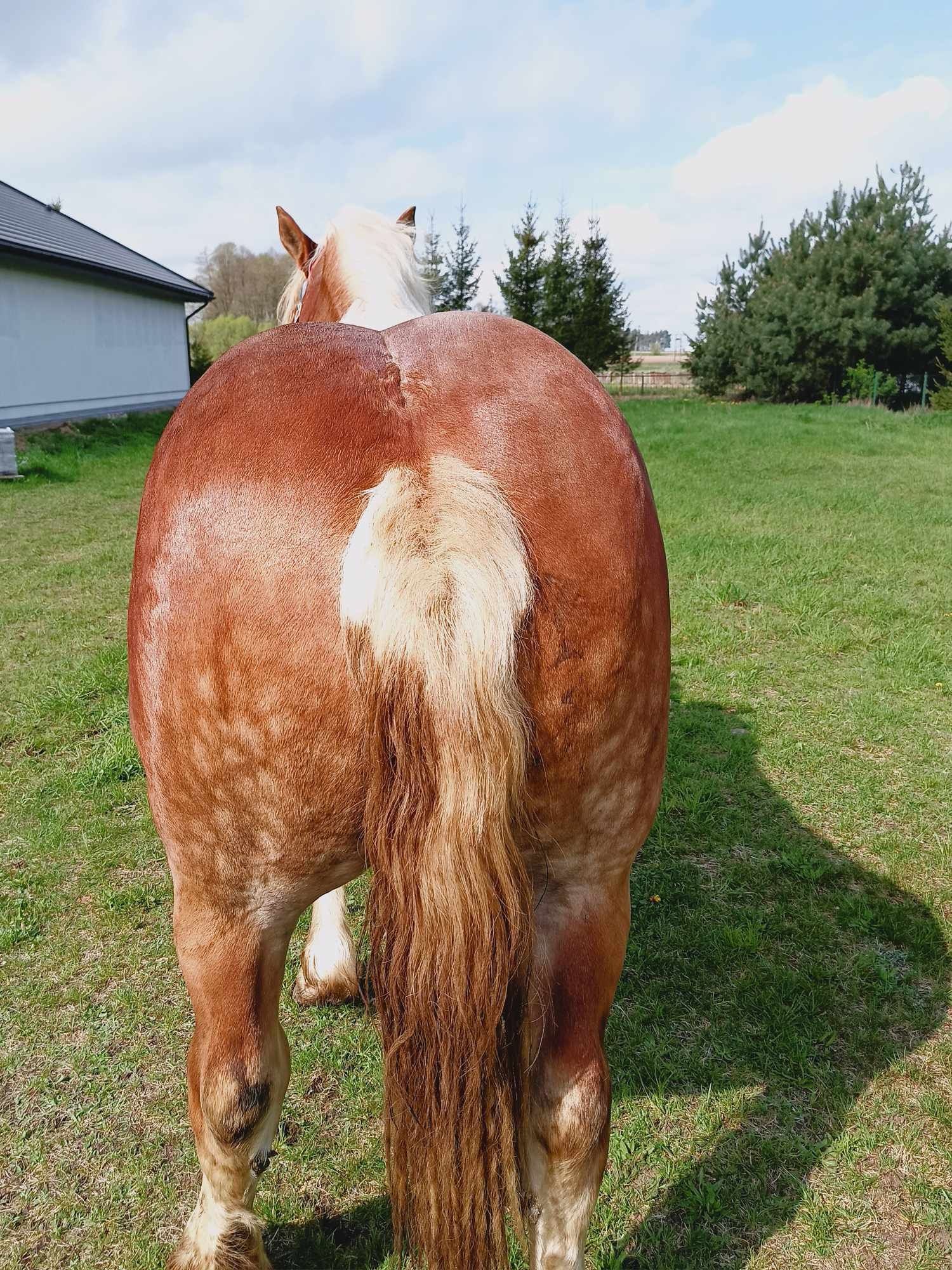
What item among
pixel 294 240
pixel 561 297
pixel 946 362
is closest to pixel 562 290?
pixel 561 297

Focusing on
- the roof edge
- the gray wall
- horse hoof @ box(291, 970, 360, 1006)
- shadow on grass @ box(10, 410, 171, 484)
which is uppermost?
the roof edge

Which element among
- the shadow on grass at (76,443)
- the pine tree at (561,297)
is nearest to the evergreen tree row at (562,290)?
the pine tree at (561,297)

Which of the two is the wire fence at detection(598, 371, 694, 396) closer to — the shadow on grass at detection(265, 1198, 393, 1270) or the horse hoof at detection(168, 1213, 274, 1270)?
the shadow on grass at detection(265, 1198, 393, 1270)

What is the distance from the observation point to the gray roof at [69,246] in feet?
55.2

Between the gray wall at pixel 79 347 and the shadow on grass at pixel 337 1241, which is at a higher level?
the gray wall at pixel 79 347

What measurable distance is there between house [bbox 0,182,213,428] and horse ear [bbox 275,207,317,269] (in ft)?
49.2

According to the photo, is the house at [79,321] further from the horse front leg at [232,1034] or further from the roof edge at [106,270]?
the horse front leg at [232,1034]

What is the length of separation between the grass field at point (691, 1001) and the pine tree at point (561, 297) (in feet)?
83.9

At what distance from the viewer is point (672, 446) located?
44.8 ft

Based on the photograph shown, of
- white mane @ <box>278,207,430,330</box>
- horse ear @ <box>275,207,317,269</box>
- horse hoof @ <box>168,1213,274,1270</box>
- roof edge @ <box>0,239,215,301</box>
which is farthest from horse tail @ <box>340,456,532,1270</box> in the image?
roof edge @ <box>0,239,215,301</box>

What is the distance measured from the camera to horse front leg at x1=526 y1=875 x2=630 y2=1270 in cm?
144

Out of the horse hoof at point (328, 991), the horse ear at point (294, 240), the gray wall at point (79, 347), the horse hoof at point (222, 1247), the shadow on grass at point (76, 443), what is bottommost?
the horse hoof at point (328, 991)

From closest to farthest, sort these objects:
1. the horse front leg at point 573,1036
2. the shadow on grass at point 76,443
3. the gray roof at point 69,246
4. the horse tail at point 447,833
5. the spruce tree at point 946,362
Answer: the horse tail at point 447,833, the horse front leg at point 573,1036, the shadow on grass at point 76,443, the gray roof at point 69,246, the spruce tree at point 946,362

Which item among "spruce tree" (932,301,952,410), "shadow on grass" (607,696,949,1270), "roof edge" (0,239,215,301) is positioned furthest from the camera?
"spruce tree" (932,301,952,410)
